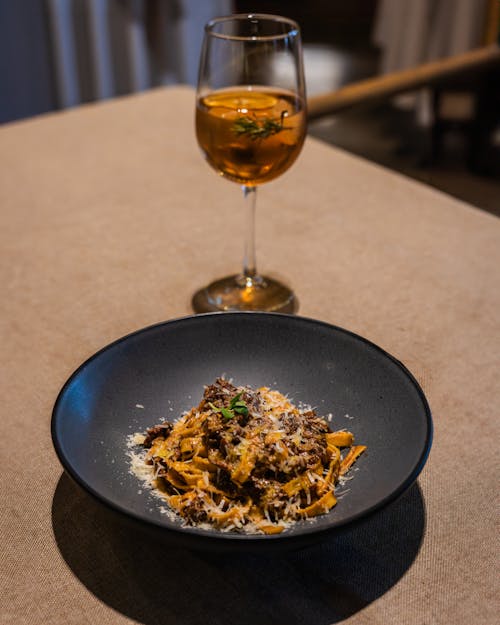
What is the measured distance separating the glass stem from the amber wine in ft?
0.12

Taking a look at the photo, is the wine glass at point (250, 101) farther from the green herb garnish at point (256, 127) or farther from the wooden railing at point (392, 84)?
the wooden railing at point (392, 84)

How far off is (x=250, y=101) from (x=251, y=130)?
57mm

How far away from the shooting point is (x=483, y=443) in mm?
708

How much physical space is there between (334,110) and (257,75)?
94 cm

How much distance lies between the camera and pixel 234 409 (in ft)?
2.00

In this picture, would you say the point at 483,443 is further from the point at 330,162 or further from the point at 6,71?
the point at 6,71

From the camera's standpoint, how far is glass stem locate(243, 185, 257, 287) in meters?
0.91

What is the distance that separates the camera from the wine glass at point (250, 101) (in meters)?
0.84

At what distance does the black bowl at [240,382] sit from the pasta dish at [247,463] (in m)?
0.01

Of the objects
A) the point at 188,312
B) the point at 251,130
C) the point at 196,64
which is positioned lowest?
the point at 196,64

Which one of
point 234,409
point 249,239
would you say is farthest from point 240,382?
point 249,239

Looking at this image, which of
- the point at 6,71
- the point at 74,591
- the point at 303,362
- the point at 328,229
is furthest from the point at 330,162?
the point at 6,71

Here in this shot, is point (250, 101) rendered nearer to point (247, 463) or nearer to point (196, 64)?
point (247, 463)

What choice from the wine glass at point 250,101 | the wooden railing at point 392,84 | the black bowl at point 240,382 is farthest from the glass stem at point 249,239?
the wooden railing at point 392,84
